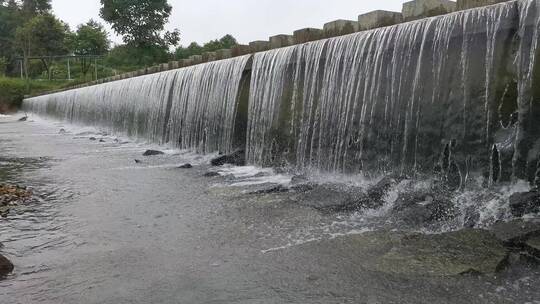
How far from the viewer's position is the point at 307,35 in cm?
987

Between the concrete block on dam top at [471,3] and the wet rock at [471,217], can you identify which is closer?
the wet rock at [471,217]

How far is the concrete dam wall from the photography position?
559cm

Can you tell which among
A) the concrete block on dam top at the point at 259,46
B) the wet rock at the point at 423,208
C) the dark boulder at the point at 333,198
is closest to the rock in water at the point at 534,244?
the wet rock at the point at 423,208

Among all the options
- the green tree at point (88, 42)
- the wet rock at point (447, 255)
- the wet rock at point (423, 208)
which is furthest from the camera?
the green tree at point (88, 42)

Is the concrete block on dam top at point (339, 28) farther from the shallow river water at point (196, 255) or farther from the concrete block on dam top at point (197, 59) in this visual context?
the concrete block on dam top at point (197, 59)

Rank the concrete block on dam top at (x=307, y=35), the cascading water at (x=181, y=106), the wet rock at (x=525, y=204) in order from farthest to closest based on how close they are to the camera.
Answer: the cascading water at (x=181, y=106) → the concrete block on dam top at (x=307, y=35) → the wet rock at (x=525, y=204)

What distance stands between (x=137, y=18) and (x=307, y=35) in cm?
3248

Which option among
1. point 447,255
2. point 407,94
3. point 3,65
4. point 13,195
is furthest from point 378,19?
point 3,65

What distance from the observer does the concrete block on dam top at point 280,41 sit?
34.4 feet

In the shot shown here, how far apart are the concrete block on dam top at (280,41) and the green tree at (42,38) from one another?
191 feet

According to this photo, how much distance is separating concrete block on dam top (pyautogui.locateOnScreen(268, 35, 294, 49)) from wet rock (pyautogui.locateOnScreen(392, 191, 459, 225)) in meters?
5.45

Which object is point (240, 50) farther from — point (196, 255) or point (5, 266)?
point (5, 266)

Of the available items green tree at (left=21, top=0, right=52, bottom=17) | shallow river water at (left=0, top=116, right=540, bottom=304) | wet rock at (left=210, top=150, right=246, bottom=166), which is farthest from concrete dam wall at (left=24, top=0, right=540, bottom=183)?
green tree at (left=21, top=0, right=52, bottom=17)

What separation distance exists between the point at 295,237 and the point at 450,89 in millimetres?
2950
